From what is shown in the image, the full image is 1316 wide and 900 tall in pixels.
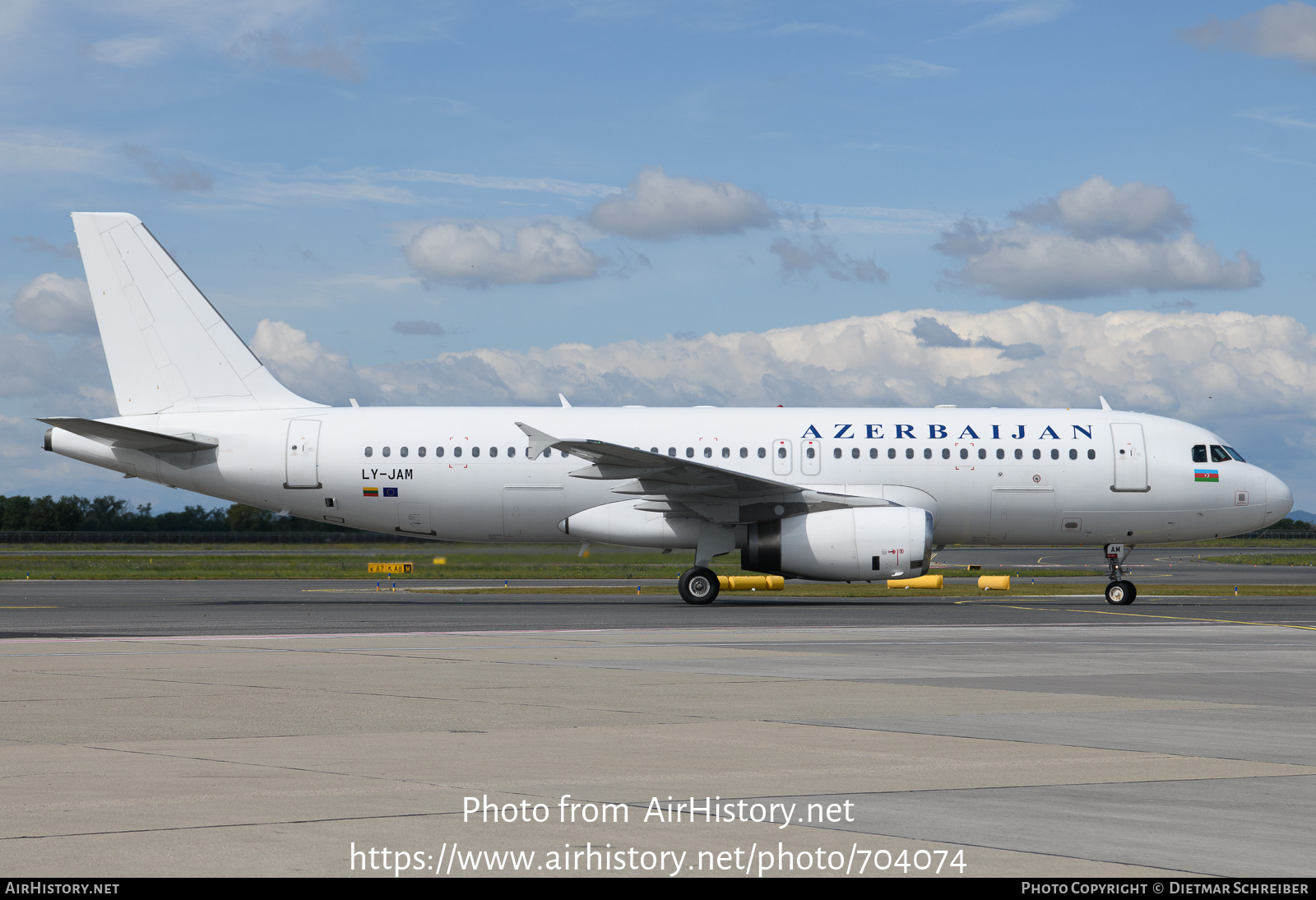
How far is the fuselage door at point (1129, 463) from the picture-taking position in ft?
99.4

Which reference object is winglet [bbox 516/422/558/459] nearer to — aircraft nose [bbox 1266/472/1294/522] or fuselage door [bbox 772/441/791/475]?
fuselage door [bbox 772/441/791/475]

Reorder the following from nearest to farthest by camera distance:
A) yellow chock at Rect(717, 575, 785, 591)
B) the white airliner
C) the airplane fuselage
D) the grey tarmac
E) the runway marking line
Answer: the grey tarmac < the runway marking line < the white airliner < the airplane fuselage < yellow chock at Rect(717, 575, 785, 591)

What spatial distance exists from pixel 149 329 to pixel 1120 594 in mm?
Answer: 22727

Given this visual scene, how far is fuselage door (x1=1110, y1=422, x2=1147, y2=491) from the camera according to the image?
99.4 ft

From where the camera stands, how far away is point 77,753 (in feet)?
28.9

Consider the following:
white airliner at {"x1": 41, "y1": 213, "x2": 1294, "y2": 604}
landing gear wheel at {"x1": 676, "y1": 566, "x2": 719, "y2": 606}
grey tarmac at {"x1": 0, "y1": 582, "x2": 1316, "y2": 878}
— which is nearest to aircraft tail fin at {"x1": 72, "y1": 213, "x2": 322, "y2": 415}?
white airliner at {"x1": 41, "y1": 213, "x2": 1294, "y2": 604}

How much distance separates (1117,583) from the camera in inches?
1156

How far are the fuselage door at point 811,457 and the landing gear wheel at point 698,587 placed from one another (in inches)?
125

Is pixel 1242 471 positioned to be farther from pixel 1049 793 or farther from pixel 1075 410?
pixel 1049 793

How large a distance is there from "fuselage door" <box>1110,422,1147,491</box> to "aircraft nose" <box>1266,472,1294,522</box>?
3068 mm

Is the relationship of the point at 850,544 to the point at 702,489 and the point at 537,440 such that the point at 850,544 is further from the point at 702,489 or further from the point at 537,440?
the point at 537,440

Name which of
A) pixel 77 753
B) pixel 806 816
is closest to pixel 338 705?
pixel 77 753

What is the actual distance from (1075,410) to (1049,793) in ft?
82.8

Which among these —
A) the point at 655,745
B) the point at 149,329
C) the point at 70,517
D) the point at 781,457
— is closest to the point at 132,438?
the point at 149,329
